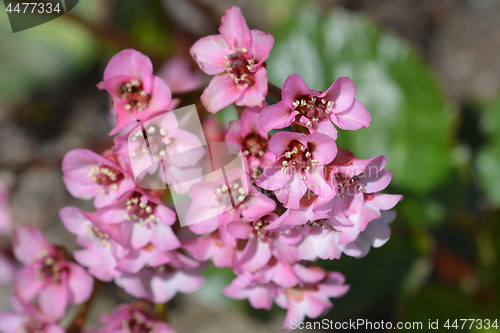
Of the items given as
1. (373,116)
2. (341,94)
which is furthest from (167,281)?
(373,116)

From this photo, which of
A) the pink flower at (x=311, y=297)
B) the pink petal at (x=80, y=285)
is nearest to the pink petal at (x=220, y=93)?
the pink flower at (x=311, y=297)

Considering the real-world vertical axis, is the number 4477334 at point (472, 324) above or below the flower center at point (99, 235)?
below

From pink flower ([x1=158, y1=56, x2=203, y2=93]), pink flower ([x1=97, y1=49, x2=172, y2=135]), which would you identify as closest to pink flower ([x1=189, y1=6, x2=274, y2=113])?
pink flower ([x1=97, y1=49, x2=172, y2=135])

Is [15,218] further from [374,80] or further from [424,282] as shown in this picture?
[424,282]

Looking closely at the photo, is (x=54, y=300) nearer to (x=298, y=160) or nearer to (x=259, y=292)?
(x=259, y=292)

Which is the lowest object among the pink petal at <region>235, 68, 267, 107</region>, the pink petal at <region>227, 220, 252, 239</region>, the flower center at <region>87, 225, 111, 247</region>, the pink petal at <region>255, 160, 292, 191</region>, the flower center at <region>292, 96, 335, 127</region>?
the pink petal at <region>227, 220, 252, 239</region>

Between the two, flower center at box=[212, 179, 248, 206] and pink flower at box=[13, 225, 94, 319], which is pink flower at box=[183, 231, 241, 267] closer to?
flower center at box=[212, 179, 248, 206]

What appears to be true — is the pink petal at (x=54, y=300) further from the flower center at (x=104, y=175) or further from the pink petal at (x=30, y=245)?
the flower center at (x=104, y=175)

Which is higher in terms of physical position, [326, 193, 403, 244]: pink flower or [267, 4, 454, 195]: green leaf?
[267, 4, 454, 195]: green leaf
